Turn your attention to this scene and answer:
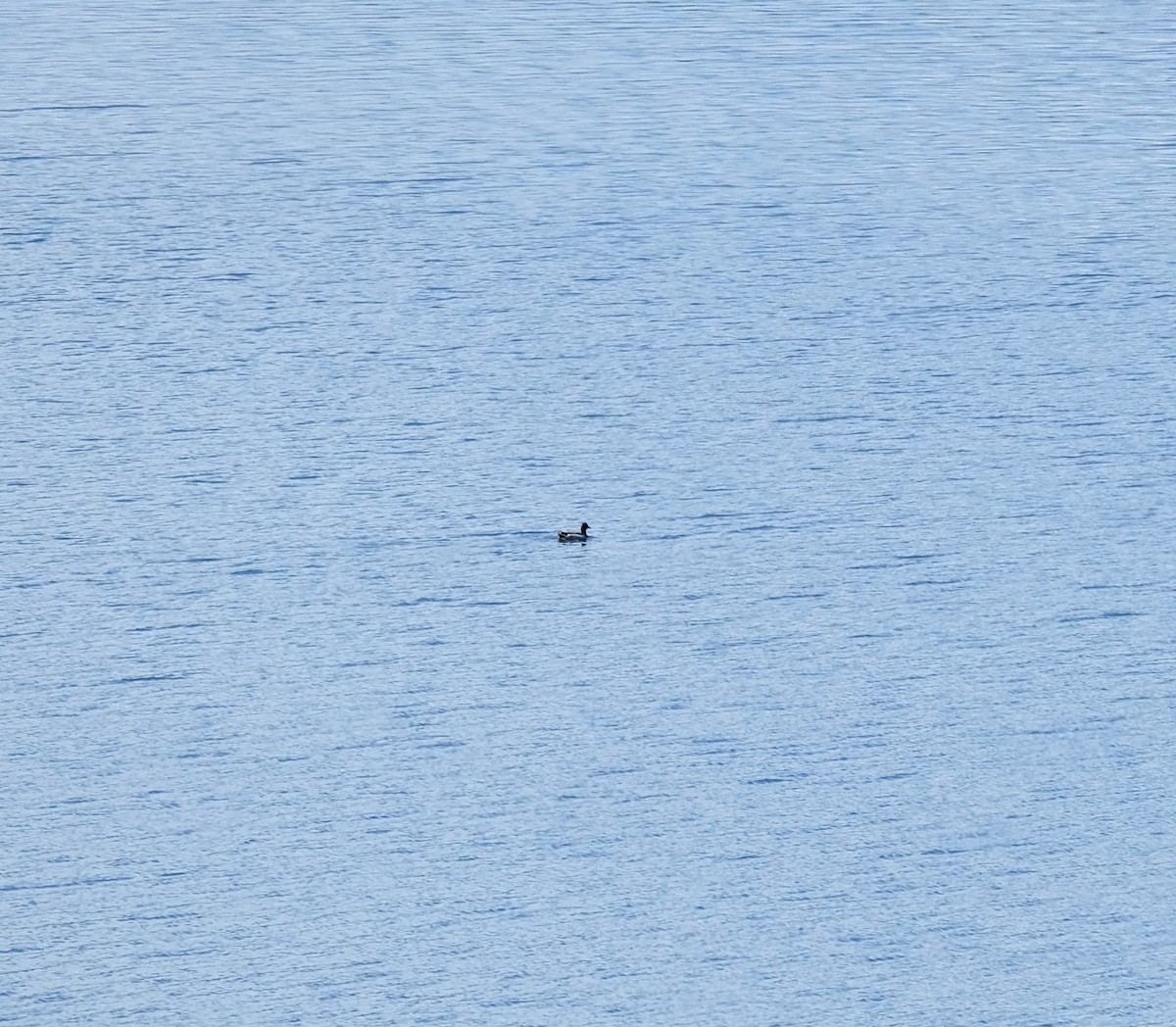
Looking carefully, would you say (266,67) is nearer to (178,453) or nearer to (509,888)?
(178,453)

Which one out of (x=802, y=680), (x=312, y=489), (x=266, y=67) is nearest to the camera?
(x=802, y=680)

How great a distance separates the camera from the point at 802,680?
6254mm

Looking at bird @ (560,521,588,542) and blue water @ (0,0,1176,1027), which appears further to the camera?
bird @ (560,521,588,542)

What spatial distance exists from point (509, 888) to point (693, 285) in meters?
3.40

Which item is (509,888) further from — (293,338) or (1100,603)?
(293,338)

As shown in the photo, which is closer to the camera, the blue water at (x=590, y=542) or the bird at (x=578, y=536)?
the blue water at (x=590, y=542)

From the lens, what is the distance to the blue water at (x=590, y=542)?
17.6 feet

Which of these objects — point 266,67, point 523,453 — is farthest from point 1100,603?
point 266,67

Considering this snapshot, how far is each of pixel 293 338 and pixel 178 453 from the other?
0.84 m

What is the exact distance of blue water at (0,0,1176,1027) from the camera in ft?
17.6

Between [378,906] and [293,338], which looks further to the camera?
[293,338]

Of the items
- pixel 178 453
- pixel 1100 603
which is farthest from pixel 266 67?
pixel 1100 603

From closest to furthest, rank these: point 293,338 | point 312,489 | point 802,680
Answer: point 802,680
point 312,489
point 293,338

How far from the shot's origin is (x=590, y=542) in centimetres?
679
